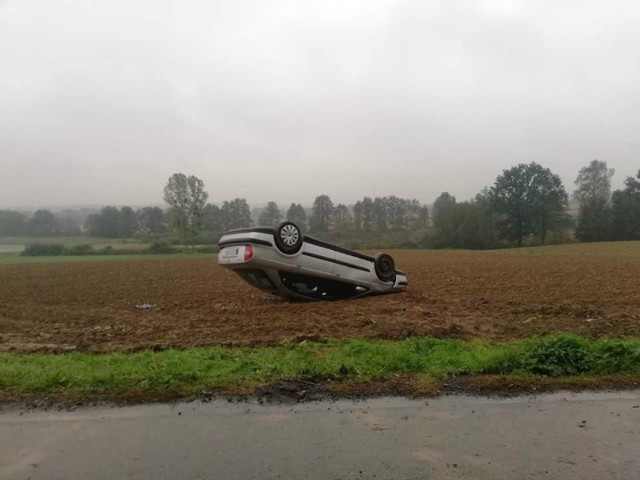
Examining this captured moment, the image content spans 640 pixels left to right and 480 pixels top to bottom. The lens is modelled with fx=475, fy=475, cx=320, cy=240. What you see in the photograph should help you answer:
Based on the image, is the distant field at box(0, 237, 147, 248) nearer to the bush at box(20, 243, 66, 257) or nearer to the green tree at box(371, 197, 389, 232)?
the bush at box(20, 243, 66, 257)

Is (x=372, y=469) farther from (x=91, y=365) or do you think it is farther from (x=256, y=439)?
(x=91, y=365)

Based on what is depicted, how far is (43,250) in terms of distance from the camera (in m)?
72.0

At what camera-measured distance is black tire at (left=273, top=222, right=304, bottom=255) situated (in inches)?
417

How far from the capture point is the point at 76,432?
3.83 m

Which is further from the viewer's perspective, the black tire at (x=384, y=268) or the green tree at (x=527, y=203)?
the green tree at (x=527, y=203)

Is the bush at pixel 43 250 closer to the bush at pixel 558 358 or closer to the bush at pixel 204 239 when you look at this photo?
the bush at pixel 204 239

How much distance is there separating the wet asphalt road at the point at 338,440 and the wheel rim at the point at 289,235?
652cm

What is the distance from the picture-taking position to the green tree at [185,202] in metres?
77.4

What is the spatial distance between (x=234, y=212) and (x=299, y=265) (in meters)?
75.4

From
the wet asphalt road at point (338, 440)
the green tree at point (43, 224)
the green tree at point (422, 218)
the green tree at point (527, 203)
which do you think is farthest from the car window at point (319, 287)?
the green tree at point (422, 218)

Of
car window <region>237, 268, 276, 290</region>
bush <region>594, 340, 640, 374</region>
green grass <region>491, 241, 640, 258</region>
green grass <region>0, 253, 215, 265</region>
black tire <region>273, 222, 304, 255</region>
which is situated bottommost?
green grass <region>0, 253, 215, 265</region>

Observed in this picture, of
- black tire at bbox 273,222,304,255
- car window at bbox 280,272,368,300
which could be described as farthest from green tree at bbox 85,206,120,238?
black tire at bbox 273,222,304,255

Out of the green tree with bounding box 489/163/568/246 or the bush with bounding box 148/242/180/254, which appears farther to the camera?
the green tree with bounding box 489/163/568/246

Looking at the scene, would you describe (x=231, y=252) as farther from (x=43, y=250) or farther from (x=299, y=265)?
(x=43, y=250)
